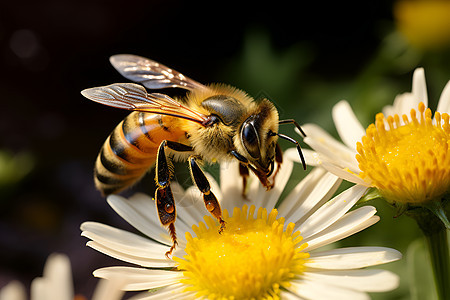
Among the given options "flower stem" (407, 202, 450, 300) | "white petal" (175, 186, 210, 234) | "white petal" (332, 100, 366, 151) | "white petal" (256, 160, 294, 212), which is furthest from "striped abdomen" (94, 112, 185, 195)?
"flower stem" (407, 202, 450, 300)

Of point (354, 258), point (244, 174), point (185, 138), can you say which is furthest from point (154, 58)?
point (354, 258)

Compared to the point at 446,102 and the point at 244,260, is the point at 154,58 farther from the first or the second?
the point at 244,260

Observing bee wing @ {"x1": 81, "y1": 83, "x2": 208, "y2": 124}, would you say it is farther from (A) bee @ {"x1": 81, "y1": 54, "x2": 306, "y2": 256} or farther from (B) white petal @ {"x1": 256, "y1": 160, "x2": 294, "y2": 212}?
(B) white petal @ {"x1": 256, "y1": 160, "x2": 294, "y2": 212}

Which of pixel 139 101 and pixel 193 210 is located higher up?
pixel 139 101

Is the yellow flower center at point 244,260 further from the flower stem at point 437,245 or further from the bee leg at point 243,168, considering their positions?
the flower stem at point 437,245

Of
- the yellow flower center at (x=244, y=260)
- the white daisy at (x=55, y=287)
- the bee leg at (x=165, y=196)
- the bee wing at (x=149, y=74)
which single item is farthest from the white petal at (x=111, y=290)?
the bee wing at (x=149, y=74)
